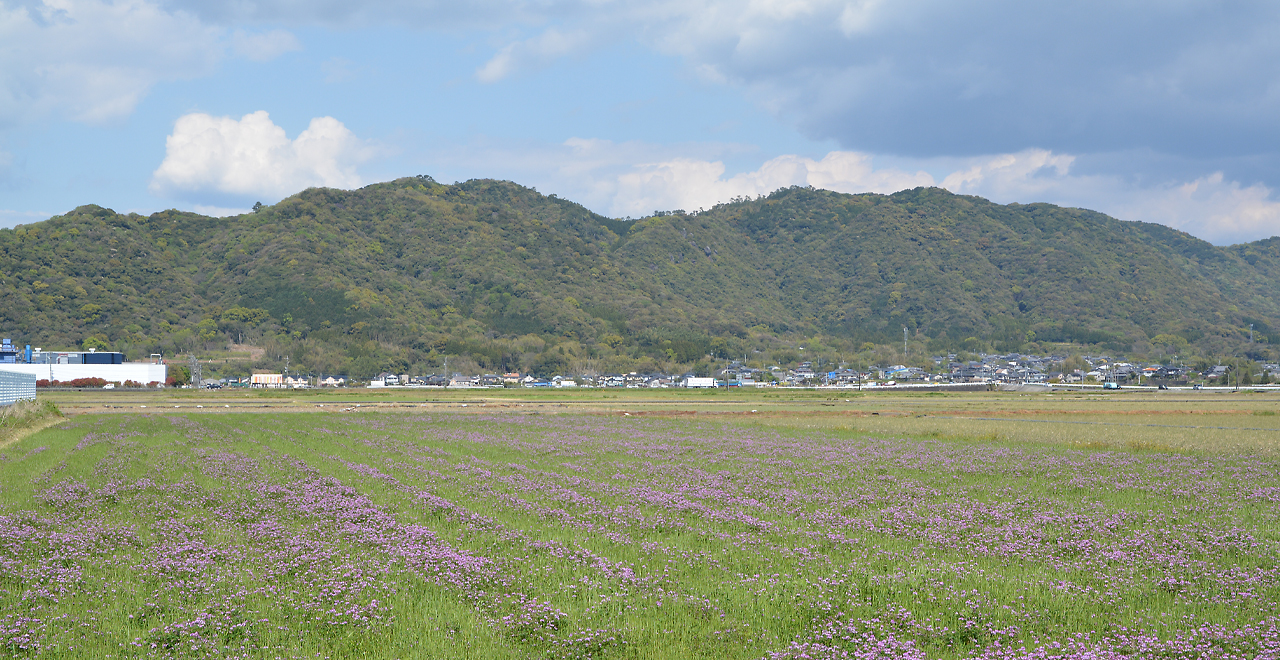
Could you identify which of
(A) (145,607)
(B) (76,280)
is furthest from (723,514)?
(B) (76,280)

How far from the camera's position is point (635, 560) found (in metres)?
12.2

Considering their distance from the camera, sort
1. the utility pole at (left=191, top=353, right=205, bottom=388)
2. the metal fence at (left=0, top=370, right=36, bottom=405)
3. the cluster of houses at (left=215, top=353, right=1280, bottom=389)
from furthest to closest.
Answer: the cluster of houses at (left=215, top=353, right=1280, bottom=389) → the utility pole at (left=191, top=353, right=205, bottom=388) → the metal fence at (left=0, top=370, right=36, bottom=405)

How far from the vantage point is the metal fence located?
43.6m

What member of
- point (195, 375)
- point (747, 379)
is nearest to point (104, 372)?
point (195, 375)

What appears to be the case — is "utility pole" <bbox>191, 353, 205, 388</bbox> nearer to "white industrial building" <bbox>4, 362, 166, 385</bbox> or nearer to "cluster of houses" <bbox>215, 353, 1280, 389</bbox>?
"white industrial building" <bbox>4, 362, 166, 385</bbox>

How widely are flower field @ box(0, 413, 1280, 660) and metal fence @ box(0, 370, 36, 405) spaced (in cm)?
2591

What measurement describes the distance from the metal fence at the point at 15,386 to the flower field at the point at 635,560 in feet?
85.0

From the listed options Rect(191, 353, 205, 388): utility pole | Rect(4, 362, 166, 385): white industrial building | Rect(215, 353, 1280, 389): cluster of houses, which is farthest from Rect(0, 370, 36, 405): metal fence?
Rect(215, 353, 1280, 389): cluster of houses

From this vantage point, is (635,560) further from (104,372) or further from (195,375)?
(195,375)

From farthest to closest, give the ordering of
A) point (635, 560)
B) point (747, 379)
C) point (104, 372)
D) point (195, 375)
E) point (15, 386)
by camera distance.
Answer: point (747, 379) → point (195, 375) → point (104, 372) → point (15, 386) → point (635, 560)

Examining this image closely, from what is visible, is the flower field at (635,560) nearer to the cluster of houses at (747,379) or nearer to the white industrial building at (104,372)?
the white industrial building at (104,372)

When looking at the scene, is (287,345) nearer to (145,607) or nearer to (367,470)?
(367,470)

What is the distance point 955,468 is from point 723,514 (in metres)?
11.1

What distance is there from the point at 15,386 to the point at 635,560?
51652 mm
